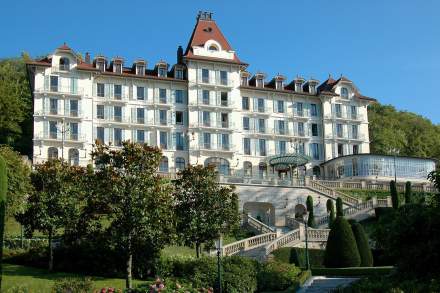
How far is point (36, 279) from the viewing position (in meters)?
32.9

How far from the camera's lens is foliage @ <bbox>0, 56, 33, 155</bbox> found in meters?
71.6

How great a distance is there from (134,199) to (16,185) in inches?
465

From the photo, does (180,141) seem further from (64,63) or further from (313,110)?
(313,110)

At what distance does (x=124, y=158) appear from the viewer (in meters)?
34.9

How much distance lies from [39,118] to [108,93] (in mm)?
7857

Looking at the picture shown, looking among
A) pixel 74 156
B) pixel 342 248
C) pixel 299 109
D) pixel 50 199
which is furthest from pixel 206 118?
pixel 50 199

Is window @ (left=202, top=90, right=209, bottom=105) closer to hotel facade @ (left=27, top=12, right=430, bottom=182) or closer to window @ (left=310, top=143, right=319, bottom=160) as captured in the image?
hotel facade @ (left=27, top=12, right=430, bottom=182)

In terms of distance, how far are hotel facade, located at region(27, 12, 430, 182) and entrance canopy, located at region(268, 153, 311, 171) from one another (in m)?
0.78

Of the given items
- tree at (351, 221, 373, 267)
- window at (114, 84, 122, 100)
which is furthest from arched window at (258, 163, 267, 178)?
tree at (351, 221, 373, 267)

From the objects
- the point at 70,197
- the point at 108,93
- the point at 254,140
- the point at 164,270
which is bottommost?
the point at 164,270

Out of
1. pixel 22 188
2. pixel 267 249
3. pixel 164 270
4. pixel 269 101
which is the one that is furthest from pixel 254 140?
pixel 164 270

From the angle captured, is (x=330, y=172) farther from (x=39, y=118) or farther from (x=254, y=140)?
(x=39, y=118)

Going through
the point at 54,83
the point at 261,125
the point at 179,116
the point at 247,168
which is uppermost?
the point at 54,83

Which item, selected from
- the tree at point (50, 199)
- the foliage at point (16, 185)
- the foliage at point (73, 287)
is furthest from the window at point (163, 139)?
the foliage at point (73, 287)
